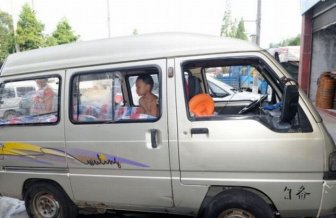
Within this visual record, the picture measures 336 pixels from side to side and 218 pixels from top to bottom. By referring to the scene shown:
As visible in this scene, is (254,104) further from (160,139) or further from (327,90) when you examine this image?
(327,90)

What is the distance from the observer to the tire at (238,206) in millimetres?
3240

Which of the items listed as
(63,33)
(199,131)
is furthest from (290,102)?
(63,33)

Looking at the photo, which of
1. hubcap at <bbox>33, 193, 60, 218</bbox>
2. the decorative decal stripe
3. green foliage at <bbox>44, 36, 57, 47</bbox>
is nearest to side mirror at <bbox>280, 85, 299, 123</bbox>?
the decorative decal stripe

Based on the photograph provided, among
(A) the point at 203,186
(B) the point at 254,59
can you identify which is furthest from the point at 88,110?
(B) the point at 254,59

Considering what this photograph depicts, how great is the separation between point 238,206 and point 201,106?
3.19ft

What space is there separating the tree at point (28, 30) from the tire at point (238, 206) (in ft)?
85.4

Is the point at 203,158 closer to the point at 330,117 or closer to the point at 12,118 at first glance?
the point at 12,118

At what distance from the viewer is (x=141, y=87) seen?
387cm

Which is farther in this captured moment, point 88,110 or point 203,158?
point 88,110

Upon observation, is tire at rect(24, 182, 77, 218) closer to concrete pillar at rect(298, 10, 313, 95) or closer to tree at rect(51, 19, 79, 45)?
concrete pillar at rect(298, 10, 313, 95)

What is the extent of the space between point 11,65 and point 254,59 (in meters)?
2.72

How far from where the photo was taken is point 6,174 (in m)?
4.30

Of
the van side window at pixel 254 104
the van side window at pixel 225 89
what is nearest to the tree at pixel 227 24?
the van side window at pixel 225 89

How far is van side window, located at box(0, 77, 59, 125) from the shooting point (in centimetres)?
396
